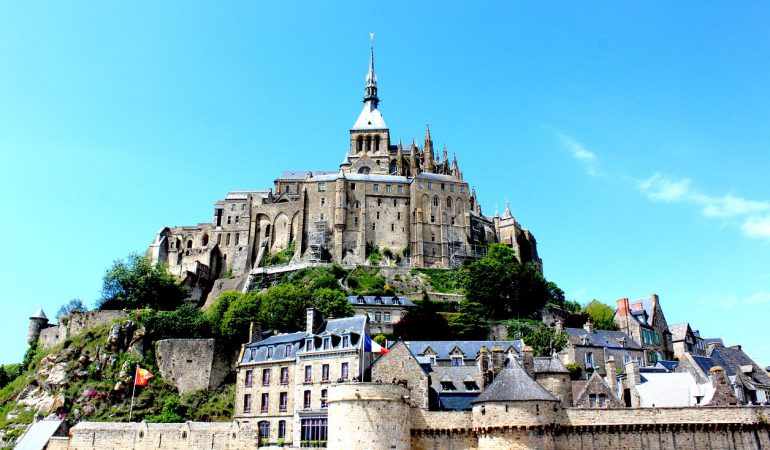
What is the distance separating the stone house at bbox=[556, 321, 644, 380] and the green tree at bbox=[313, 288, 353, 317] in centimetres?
1940

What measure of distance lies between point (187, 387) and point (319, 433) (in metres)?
16.2

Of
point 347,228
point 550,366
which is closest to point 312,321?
point 550,366

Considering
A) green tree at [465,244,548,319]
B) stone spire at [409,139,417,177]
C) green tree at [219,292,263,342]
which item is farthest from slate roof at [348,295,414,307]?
stone spire at [409,139,417,177]

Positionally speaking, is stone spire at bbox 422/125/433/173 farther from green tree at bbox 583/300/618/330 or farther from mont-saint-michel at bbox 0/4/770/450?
green tree at bbox 583/300/618/330

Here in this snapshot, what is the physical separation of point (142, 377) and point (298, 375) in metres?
15.9

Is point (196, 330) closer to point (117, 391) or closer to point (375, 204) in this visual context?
point (117, 391)

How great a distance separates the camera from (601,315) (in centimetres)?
7356

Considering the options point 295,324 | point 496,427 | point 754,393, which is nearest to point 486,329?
point 295,324

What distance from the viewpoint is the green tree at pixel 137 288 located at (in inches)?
2867

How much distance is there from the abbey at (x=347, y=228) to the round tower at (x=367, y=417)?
52.7 m

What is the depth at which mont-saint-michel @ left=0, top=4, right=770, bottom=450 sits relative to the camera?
37312 millimetres

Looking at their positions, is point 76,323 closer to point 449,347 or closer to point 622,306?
point 449,347

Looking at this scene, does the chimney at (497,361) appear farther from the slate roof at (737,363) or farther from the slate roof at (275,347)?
the slate roof at (737,363)

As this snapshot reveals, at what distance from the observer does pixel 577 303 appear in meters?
86.9
